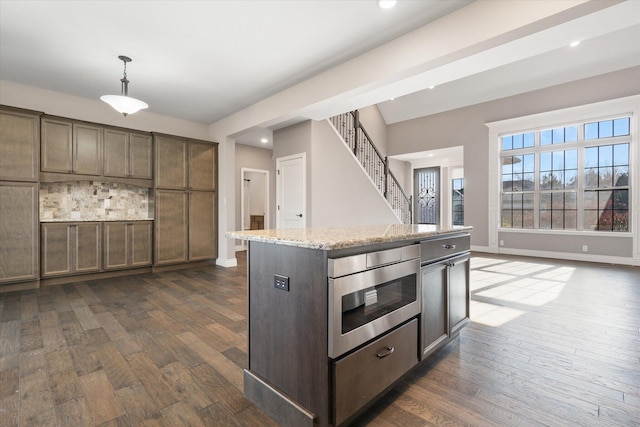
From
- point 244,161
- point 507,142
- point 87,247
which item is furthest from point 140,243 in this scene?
point 507,142

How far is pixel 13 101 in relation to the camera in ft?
13.7

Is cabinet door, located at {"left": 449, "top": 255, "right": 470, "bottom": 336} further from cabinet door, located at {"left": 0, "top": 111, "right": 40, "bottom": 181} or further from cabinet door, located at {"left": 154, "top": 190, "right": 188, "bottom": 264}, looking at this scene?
cabinet door, located at {"left": 0, "top": 111, "right": 40, "bottom": 181}

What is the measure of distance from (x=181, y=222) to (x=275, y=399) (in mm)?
4609

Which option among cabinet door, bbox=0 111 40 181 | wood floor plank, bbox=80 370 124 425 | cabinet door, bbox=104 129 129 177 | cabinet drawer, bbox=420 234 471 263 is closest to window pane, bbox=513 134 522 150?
cabinet drawer, bbox=420 234 471 263

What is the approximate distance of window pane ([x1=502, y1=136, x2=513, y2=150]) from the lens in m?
6.98

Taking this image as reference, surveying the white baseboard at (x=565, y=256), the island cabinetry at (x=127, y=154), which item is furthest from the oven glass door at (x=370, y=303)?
the white baseboard at (x=565, y=256)

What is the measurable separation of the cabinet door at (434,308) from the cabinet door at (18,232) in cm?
503

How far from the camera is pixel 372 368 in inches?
58.9

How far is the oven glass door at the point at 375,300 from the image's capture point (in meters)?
1.41

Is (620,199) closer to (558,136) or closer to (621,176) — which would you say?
(621,176)

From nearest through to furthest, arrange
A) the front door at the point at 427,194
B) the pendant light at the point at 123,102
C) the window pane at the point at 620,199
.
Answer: the pendant light at the point at 123,102 → the window pane at the point at 620,199 → the front door at the point at 427,194

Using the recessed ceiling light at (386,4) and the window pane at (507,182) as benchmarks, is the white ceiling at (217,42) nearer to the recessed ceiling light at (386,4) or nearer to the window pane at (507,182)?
the recessed ceiling light at (386,4)

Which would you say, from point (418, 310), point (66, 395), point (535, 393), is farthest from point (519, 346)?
A: point (66, 395)

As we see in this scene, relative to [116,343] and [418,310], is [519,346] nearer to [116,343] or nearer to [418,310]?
[418,310]
